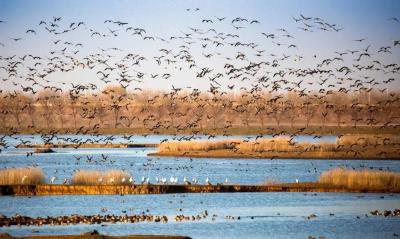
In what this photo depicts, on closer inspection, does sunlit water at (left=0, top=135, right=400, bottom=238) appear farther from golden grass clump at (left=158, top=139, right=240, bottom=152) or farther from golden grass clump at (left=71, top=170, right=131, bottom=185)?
golden grass clump at (left=158, top=139, right=240, bottom=152)

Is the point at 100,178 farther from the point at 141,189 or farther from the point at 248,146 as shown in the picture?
the point at 248,146

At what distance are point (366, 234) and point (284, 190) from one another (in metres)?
16.8

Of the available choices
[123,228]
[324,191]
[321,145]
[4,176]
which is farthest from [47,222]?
[321,145]

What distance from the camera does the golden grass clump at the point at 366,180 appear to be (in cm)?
6122

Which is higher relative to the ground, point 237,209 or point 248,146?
point 248,146

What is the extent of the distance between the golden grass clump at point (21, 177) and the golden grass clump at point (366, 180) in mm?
19641

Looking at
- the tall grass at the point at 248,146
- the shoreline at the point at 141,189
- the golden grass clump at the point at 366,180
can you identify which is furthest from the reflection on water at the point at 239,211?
the tall grass at the point at 248,146

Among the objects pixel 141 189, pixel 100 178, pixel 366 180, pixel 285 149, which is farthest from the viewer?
pixel 285 149

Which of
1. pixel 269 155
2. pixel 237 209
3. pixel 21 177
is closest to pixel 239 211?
pixel 237 209

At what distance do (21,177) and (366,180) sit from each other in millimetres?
22940

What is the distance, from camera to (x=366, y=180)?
61500 millimetres

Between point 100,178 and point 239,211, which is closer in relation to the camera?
point 239,211

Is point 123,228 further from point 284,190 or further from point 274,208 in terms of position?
point 284,190

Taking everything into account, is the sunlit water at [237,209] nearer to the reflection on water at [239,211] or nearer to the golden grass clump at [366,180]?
the reflection on water at [239,211]
